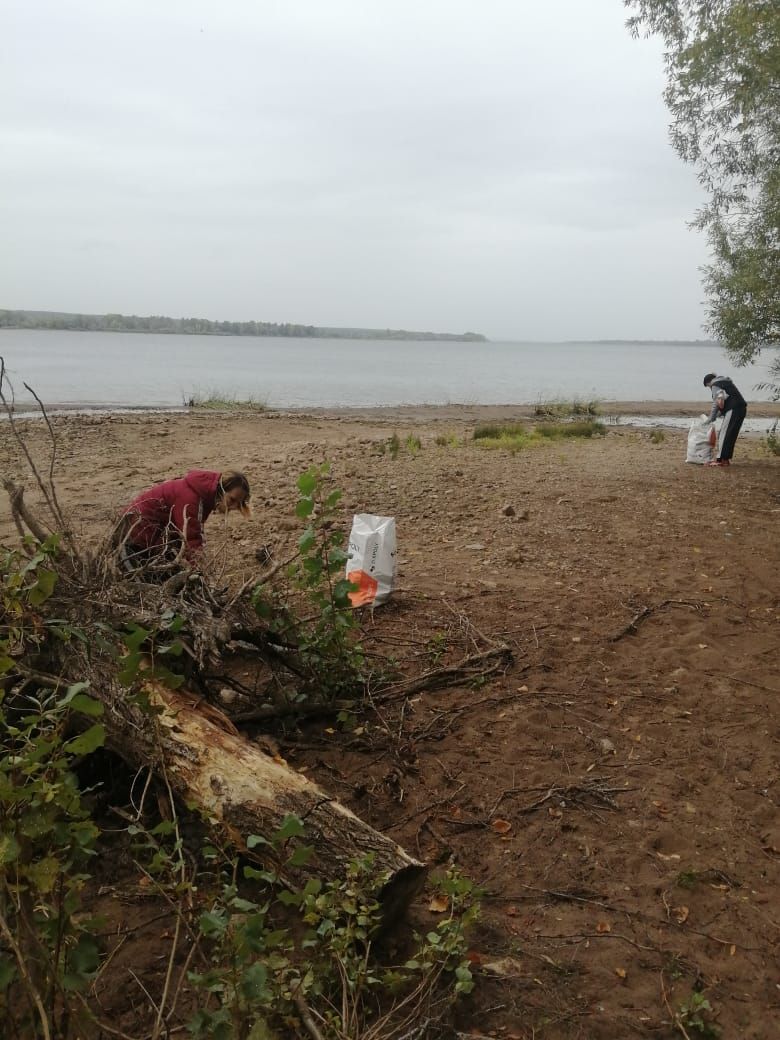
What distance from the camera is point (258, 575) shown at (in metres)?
4.25

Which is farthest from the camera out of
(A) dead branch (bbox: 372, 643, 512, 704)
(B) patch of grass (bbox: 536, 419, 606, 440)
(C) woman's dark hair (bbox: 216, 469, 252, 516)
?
(B) patch of grass (bbox: 536, 419, 606, 440)

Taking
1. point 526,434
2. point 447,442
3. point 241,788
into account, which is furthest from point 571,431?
point 241,788

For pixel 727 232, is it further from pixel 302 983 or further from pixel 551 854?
pixel 302 983

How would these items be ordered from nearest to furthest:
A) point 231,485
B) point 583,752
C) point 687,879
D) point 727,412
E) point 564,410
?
point 687,879, point 583,752, point 231,485, point 727,412, point 564,410

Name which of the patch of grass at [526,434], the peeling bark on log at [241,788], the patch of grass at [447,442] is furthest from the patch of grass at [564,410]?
the peeling bark on log at [241,788]

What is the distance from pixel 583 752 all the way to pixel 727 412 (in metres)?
10.3

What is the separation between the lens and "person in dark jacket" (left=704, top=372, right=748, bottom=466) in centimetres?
1223

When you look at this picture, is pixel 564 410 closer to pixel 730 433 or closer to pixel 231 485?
pixel 730 433

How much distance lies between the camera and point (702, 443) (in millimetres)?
12391

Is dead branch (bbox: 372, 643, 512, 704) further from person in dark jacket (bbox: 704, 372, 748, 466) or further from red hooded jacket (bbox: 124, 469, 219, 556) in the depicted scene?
person in dark jacket (bbox: 704, 372, 748, 466)

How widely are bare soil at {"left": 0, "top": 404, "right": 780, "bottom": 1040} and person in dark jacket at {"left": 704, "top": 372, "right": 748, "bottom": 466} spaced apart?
3738 mm

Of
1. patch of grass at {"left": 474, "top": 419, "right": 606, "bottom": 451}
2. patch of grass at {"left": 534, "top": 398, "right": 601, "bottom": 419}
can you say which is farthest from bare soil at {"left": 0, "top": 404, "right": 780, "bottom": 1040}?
patch of grass at {"left": 534, "top": 398, "right": 601, "bottom": 419}

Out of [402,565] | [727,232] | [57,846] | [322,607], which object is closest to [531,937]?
[57,846]

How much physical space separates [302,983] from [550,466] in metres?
9.89
